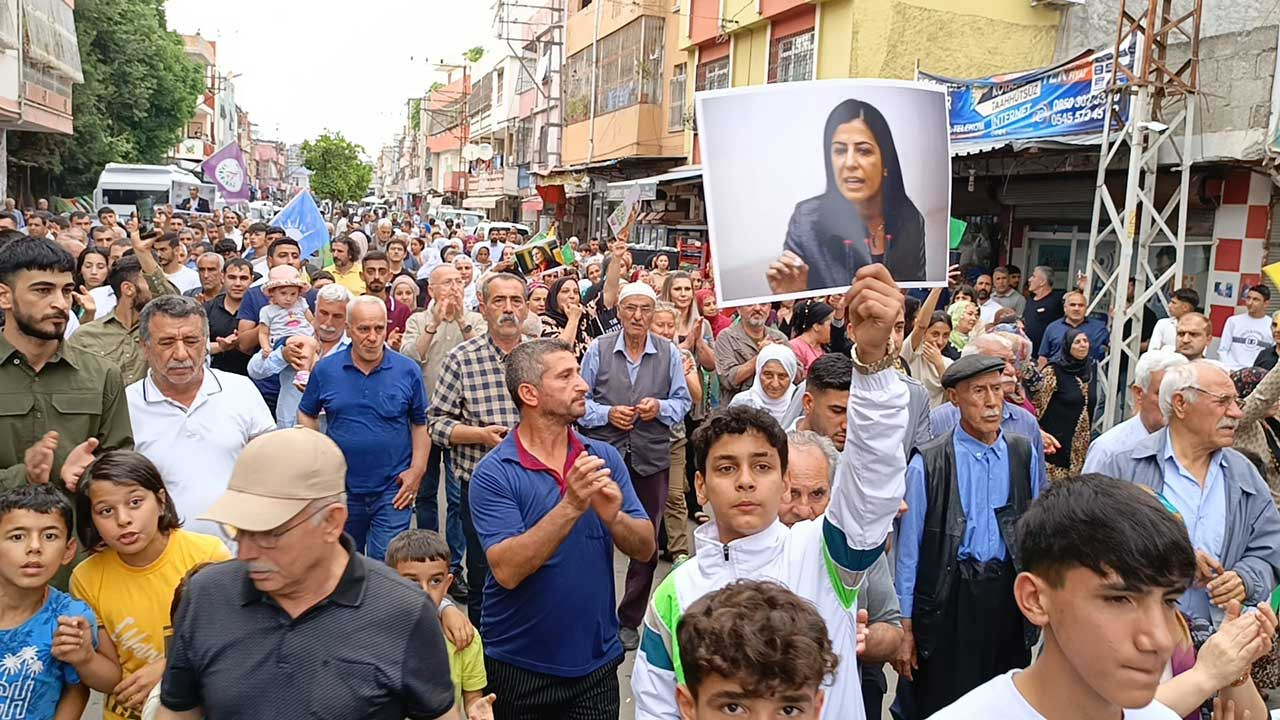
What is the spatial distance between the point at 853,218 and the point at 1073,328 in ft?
23.2

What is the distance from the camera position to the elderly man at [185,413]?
4.21 metres

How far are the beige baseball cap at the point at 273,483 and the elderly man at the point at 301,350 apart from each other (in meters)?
3.75

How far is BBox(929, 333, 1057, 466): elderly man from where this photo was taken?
4500mm

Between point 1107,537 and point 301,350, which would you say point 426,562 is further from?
point 1107,537

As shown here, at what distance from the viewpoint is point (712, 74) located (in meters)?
23.8

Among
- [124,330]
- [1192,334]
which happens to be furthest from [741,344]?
[124,330]

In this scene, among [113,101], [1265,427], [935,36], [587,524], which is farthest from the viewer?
[113,101]

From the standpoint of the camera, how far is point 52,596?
10.9 feet

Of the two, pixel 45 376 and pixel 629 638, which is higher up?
pixel 45 376

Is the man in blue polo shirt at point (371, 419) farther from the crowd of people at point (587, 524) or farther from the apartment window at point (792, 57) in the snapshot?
the apartment window at point (792, 57)

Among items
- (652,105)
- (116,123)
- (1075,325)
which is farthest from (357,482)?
(116,123)

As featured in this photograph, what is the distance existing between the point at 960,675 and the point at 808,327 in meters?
4.18

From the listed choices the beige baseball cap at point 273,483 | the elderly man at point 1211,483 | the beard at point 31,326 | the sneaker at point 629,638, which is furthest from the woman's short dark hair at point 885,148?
the sneaker at point 629,638

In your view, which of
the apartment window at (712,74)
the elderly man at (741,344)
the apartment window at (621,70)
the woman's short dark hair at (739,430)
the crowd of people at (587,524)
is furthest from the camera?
the apartment window at (621,70)
